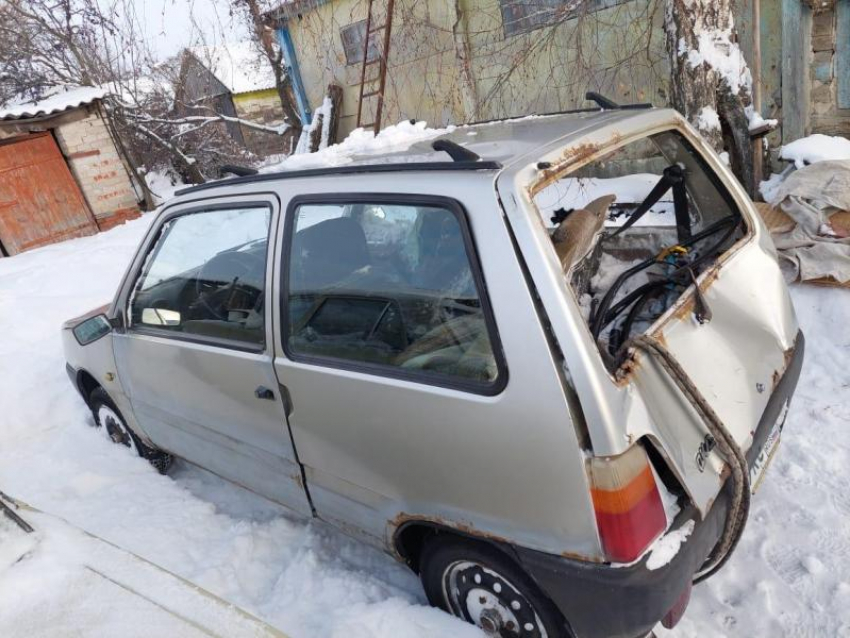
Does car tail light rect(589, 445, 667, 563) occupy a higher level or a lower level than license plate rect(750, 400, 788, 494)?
higher

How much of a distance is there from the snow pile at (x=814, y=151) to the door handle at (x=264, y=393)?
15.7ft

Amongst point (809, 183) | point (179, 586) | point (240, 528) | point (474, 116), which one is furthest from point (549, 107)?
point (179, 586)

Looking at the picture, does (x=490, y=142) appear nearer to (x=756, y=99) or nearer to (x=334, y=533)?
(x=334, y=533)

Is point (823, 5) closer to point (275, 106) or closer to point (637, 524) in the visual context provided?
point (637, 524)

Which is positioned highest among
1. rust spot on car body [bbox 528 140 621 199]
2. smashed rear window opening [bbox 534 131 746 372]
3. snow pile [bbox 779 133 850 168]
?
rust spot on car body [bbox 528 140 621 199]

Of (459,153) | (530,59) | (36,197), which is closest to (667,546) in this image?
(459,153)

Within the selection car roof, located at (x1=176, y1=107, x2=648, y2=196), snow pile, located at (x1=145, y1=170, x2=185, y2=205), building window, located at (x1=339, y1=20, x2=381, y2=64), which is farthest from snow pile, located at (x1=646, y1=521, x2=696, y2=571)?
snow pile, located at (x1=145, y1=170, x2=185, y2=205)

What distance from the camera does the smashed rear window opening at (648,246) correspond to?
2.10m

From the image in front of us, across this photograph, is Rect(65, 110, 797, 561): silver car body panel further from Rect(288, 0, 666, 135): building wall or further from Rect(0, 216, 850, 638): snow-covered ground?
Rect(288, 0, 666, 135): building wall

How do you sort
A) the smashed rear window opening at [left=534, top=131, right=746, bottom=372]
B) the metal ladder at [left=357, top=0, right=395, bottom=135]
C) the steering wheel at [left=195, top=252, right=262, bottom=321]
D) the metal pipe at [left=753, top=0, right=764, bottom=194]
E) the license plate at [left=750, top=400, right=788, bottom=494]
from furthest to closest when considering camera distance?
1. the metal ladder at [left=357, top=0, right=395, bottom=135]
2. the metal pipe at [left=753, top=0, right=764, bottom=194]
3. the steering wheel at [left=195, top=252, right=262, bottom=321]
4. the smashed rear window opening at [left=534, top=131, right=746, bottom=372]
5. the license plate at [left=750, top=400, right=788, bottom=494]

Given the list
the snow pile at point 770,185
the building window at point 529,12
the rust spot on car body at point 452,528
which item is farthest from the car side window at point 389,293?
the building window at point 529,12

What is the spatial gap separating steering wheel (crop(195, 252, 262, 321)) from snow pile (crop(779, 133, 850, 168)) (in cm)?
466

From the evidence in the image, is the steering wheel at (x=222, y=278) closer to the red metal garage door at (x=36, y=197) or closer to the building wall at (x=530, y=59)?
the building wall at (x=530, y=59)

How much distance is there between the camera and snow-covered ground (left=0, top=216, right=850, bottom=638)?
80.2 inches
